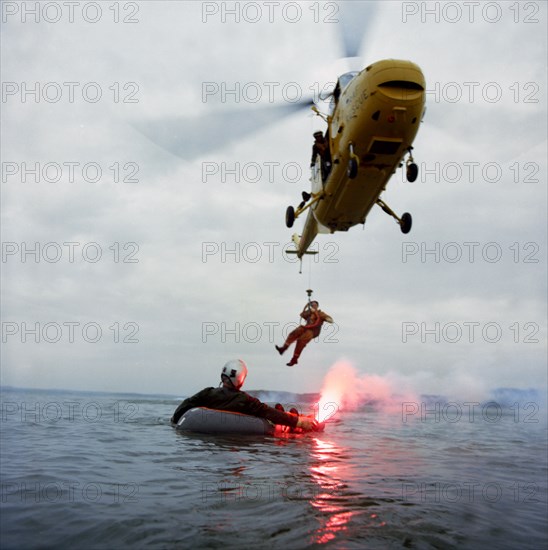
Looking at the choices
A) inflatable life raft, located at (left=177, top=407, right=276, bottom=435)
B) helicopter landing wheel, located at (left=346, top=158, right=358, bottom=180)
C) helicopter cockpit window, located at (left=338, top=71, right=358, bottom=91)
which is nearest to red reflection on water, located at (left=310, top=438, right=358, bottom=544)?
inflatable life raft, located at (left=177, top=407, right=276, bottom=435)

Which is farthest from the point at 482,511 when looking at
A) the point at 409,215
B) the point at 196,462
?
A: the point at 409,215

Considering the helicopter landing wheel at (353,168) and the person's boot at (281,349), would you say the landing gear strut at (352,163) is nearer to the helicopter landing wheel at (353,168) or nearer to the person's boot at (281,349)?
the helicopter landing wheel at (353,168)

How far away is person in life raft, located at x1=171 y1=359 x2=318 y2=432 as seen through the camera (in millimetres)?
13219

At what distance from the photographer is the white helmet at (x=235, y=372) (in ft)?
44.3

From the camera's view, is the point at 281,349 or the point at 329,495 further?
the point at 281,349

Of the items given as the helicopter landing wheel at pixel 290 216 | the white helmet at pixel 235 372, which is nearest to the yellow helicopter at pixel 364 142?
the helicopter landing wheel at pixel 290 216

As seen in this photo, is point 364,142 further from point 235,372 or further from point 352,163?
point 235,372

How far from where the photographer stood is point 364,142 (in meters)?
12.7

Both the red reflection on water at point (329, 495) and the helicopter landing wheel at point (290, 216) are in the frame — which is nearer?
the red reflection on water at point (329, 495)

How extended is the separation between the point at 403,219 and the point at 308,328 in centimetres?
621

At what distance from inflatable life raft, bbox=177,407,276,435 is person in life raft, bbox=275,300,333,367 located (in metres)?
6.69

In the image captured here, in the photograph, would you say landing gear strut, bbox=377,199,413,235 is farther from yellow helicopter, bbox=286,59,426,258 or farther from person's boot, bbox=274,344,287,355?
person's boot, bbox=274,344,287,355

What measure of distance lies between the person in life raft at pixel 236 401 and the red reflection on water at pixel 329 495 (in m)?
2.94

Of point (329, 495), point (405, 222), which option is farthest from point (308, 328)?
point (329, 495)
